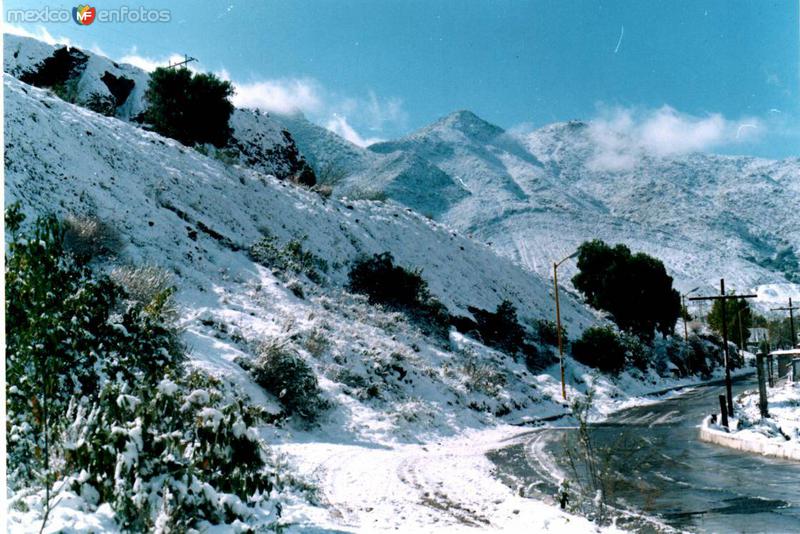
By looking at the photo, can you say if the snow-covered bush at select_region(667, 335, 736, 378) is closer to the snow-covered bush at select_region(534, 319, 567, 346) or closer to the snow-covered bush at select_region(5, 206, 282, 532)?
the snow-covered bush at select_region(534, 319, 567, 346)

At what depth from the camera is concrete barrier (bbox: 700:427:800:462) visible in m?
13.3

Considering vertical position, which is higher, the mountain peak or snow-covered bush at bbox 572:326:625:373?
the mountain peak

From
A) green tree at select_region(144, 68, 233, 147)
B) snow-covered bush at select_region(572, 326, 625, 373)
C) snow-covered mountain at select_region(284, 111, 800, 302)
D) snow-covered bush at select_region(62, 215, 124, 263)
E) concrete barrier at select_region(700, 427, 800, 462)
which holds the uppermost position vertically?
snow-covered mountain at select_region(284, 111, 800, 302)

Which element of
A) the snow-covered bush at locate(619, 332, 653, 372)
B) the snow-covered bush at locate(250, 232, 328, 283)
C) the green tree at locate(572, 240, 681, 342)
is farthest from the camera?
the green tree at locate(572, 240, 681, 342)

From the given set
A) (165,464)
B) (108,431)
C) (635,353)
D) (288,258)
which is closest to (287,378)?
(165,464)

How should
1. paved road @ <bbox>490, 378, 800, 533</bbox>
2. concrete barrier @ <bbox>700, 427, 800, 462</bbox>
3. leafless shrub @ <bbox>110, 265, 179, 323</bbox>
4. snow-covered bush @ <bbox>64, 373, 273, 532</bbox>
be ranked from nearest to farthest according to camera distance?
snow-covered bush @ <bbox>64, 373, 273, 532</bbox> < paved road @ <bbox>490, 378, 800, 533</bbox> < concrete barrier @ <bbox>700, 427, 800, 462</bbox> < leafless shrub @ <bbox>110, 265, 179, 323</bbox>

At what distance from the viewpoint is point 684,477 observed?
11.3m

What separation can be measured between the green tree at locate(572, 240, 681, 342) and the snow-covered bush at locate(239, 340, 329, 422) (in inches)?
1486

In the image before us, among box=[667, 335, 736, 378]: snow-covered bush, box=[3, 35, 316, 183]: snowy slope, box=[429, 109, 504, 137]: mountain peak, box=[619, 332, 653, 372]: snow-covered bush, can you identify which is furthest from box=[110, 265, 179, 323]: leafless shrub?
box=[429, 109, 504, 137]: mountain peak

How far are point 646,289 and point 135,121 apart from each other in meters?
42.2

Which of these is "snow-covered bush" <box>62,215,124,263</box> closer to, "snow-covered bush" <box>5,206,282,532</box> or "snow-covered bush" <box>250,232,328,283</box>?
"snow-covered bush" <box>250,232,328,283</box>

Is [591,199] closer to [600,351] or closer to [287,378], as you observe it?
[600,351]

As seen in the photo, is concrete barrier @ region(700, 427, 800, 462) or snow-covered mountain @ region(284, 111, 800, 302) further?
snow-covered mountain @ region(284, 111, 800, 302)

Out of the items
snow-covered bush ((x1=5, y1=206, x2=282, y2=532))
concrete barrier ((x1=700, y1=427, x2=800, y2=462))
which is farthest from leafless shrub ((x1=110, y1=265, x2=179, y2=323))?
concrete barrier ((x1=700, y1=427, x2=800, y2=462))
